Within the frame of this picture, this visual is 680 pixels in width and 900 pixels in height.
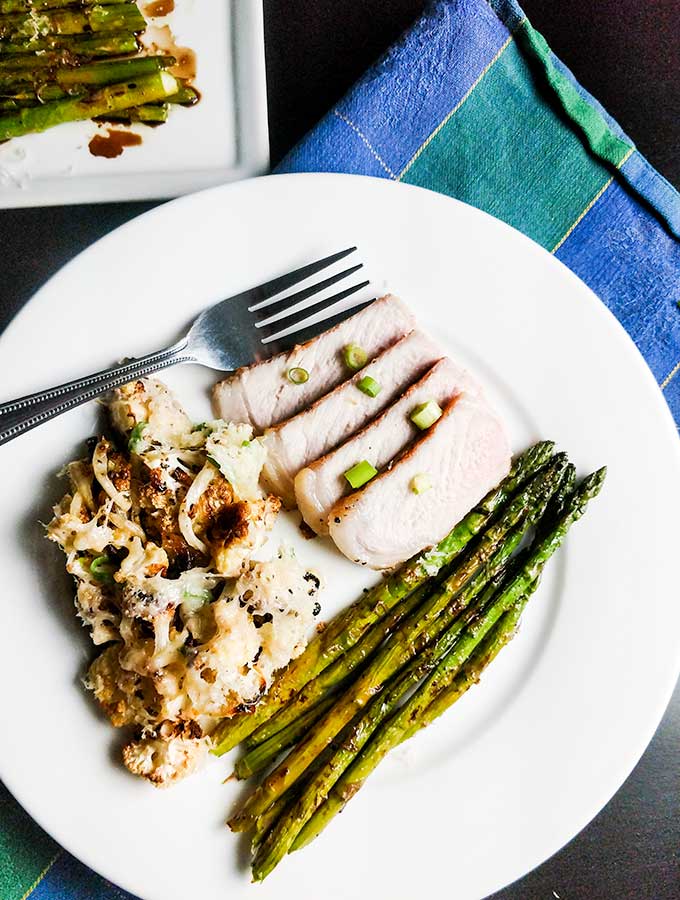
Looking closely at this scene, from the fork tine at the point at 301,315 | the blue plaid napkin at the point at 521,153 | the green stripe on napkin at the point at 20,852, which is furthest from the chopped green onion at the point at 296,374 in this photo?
the green stripe on napkin at the point at 20,852

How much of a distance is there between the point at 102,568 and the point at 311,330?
125 centimetres

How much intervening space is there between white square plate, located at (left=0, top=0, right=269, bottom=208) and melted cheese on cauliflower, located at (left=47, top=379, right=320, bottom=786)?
39.3 inches

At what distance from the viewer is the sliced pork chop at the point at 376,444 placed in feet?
11.0

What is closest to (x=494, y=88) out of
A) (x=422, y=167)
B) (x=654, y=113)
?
(x=422, y=167)

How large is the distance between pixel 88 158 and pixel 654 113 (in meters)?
2.55

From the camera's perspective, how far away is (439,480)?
3.42m

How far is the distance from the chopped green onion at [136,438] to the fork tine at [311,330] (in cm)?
63

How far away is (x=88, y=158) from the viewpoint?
3703 mm

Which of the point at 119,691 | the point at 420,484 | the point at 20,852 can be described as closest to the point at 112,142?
the point at 420,484

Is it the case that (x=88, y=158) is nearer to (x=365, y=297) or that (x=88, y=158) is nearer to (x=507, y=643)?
(x=365, y=297)

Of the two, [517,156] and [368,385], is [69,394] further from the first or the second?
[517,156]

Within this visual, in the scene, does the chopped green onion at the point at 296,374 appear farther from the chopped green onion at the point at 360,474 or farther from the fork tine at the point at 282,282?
the chopped green onion at the point at 360,474

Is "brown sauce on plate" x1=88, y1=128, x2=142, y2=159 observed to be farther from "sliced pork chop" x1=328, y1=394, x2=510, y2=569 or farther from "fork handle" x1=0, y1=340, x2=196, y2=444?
"sliced pork chop" x1=328, y1=394, x2=510, y2=569

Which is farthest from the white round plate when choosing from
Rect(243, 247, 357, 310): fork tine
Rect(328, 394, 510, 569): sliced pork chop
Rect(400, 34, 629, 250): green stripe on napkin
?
Rect(400, 34, 629, 250): green stripe on napkin
